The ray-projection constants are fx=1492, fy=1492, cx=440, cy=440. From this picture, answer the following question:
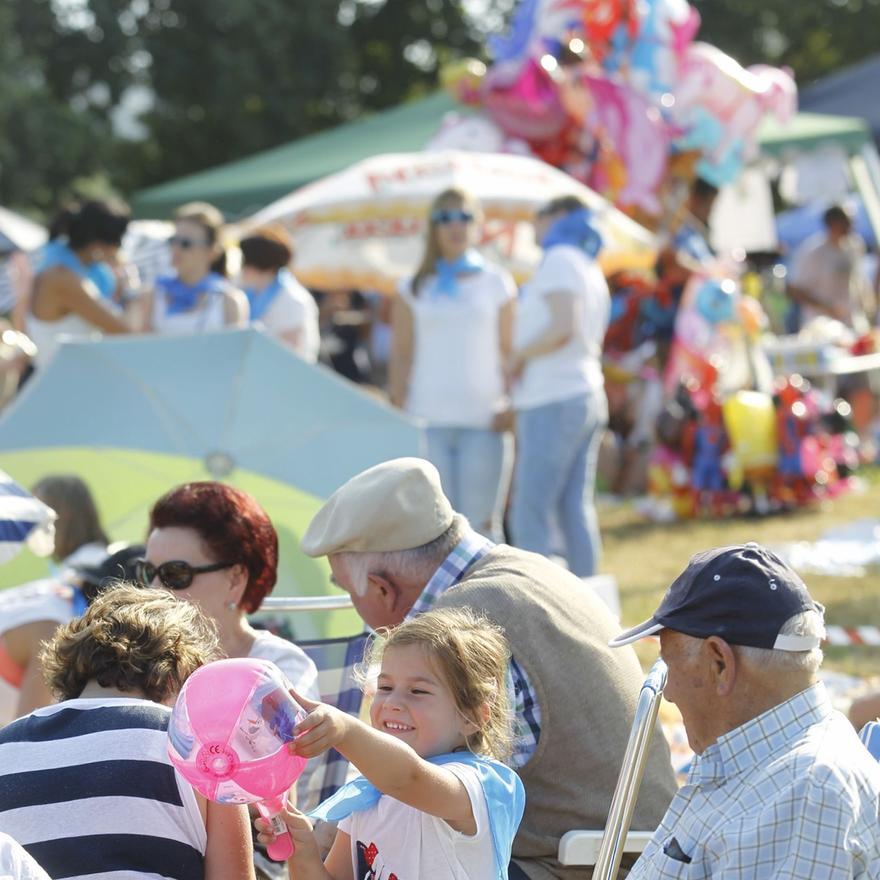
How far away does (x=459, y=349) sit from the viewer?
626 centimetres

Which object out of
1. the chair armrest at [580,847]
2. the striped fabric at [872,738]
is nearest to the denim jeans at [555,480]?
the chair armrest at [580,847]

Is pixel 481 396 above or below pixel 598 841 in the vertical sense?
below

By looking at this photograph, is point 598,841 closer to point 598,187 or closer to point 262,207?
point 598,187

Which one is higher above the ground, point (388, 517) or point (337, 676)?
point (388, 517)

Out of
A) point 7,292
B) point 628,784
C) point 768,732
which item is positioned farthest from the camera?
point 7,292

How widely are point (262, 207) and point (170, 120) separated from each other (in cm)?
1417

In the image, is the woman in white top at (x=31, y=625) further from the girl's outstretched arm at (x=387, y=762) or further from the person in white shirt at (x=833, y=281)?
the person in white shirt at (x=833, y=281)

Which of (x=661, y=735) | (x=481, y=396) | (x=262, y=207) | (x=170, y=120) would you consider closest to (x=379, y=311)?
(x=262, y=207)

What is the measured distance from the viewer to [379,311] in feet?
44.0

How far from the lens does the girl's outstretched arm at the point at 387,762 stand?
72.5 inches

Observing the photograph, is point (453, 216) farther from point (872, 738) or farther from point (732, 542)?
point (872, 738)

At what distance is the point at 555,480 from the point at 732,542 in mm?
2418

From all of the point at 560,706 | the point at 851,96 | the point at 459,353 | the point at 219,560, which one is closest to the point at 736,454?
the point at 459,353

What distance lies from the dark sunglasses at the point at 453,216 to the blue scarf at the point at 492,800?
4.13 metres
